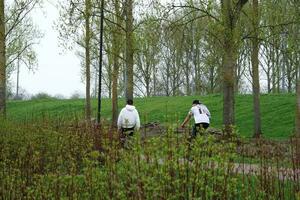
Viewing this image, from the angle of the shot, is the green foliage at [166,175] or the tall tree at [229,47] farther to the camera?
the tall tree at [229,47]

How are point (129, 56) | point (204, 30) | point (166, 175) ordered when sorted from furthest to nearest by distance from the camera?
1. point (204, 30)
2. point (129, 56)
3. point (166, 175)

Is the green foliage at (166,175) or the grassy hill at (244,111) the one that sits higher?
the grassy hill at (244,111)

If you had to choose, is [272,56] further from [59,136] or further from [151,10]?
[59,136]

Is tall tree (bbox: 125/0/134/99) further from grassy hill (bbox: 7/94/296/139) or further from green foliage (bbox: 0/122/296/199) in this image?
green foliage (bbox: 0/122/296/199)

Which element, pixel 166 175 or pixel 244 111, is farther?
pixel 244 111

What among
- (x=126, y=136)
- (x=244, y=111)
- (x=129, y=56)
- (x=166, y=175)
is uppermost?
(x=129, y=56)

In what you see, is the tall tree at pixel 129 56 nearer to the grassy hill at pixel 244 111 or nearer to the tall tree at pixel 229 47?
the grassy hill at pixel 244 111

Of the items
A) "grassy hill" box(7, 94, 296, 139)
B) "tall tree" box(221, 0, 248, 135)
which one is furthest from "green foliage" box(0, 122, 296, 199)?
"grassy hill" box(7, 94, 296, 139)

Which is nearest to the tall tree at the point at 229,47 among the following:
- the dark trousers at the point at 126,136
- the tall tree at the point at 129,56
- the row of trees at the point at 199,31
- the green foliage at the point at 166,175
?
the row of trees at the point at 199,31

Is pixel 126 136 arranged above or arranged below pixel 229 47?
below

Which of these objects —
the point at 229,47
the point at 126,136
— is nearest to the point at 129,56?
the point at 229,47

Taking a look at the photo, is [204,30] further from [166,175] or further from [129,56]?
[166,175]

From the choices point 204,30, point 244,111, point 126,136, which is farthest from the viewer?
point 244,111

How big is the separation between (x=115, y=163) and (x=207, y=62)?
1332 cm
